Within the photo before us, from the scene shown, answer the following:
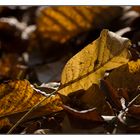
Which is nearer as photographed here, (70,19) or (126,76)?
(126,76)

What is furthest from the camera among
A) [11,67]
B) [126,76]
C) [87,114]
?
Result: [11,67]

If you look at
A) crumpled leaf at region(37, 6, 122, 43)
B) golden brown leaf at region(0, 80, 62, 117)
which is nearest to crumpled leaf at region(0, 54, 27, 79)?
crumpled leaf at region(37, 6, 122, 43)

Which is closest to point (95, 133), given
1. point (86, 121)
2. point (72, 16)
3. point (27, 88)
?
point (86, 121)

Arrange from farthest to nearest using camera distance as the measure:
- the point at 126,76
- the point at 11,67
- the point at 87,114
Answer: the point at 11,67
the point at 126,76
the point at 87,114

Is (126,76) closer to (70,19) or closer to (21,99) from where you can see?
(21,99)

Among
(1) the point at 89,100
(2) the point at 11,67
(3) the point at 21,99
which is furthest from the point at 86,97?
(2) the point at 11,67

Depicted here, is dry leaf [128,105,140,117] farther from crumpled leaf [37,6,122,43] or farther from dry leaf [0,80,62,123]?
crumpled leaf [37,6,122,43]

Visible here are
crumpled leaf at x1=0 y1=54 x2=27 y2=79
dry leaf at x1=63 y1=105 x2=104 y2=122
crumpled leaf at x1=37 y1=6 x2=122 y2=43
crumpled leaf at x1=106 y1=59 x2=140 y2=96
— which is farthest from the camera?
crumpled leaf at x1=37 y1=6 x2=122 y2=43
